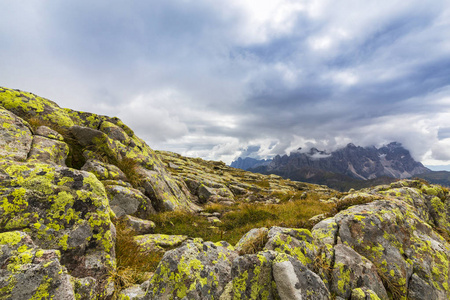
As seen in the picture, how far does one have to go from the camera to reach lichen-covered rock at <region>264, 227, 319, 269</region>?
263 inches

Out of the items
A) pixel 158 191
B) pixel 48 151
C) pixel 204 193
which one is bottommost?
pixel 204 193

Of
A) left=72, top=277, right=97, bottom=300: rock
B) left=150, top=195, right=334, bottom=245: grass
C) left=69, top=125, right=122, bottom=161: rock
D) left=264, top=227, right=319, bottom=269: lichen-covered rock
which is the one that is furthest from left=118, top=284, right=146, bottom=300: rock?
left=69, top=125, right=122, bottom=161: rock

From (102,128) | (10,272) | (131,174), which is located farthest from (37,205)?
(102,128)

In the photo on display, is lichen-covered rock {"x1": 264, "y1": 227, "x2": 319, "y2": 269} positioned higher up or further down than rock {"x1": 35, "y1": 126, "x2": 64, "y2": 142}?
further down

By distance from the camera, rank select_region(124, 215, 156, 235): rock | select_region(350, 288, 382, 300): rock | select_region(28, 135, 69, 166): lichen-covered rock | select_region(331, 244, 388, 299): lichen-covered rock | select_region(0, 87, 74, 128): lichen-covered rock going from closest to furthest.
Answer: select_region(350, 288, 382, 300): rock
select_region(331, 244, 388, 299): lichen-covered rock
select_region(28, 135, 69, 166): lichen-covered rock
select_region(124, 215, 156, 235): rock
select_region(0, 87, 74, 128): lichen-covered rock

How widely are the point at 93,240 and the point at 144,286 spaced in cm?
239

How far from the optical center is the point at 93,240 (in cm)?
636

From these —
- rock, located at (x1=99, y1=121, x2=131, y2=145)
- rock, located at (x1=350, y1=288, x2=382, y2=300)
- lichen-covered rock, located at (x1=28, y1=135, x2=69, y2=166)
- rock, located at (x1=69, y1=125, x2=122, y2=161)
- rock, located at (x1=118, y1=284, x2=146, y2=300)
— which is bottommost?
rock, located at (x1=350, y1=288, x2=382, y2=300)

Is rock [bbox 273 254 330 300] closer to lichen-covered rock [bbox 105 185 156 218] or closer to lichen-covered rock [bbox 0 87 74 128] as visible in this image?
lichen-covered rock [bbox 105 185 156 218]

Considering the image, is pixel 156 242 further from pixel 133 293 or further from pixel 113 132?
pixel 113 132

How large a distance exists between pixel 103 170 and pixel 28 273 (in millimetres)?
10337

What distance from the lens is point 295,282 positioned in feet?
17.8

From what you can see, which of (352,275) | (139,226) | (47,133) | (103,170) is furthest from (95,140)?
(352,275)

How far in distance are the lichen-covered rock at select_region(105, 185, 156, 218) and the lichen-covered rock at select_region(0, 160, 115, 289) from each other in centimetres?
498
